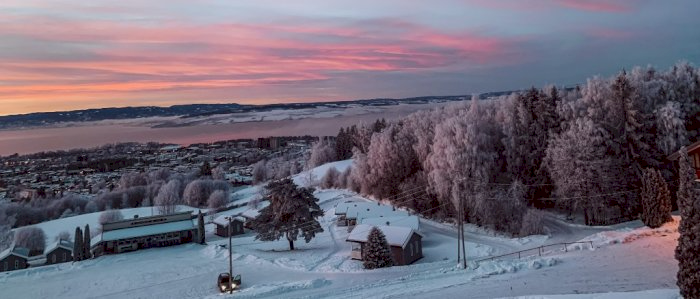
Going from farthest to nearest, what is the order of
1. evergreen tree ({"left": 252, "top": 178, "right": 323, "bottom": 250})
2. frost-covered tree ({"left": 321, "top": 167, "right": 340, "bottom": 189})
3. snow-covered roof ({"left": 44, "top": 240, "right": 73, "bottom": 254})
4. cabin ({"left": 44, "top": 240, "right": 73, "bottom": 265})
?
frost-covered tree ({"left": 321, "top": 167, "right": 340, "bottom": 189}) → snow-covered roof ({"left": 44, "top": 240, "right": 73, "bottom": 254}) → cabin ({"left": 44, "top": 240, "right": 73, "bottom": 265}) → evergreen tree ({"left": 252, "top": 178, "right": 323, "bottom": 250})

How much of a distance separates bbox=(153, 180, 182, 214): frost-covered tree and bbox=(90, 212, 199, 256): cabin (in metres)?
28.6

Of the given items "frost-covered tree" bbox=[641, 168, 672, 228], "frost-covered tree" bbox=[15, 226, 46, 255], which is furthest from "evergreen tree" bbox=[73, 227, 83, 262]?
"frost-covered tree" bbox=[641, 168, 672, 228]

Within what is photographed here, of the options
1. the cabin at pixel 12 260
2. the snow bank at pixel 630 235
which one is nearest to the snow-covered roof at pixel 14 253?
the cabin at pixel 12 260

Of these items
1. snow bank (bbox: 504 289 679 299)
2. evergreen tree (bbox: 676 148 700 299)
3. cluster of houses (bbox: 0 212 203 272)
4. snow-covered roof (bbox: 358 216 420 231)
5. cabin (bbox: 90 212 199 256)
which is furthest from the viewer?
cabin (bbox: 90 212 199 256)

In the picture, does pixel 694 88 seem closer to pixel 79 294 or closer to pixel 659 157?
pixel 659 157

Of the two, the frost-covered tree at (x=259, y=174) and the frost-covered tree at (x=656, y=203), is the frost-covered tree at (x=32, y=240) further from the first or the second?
the frost-covered tree at (x=656, y=203)

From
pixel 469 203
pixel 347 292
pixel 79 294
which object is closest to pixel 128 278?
pixel 79 294

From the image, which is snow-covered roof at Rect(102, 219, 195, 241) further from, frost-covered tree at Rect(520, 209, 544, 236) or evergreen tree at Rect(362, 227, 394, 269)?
frost-covered tree at Rect(520, 209, 544, 236)

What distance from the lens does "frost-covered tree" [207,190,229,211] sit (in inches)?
3652

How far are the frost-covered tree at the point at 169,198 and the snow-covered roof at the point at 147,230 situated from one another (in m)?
29.3

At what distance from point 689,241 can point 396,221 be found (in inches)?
1140

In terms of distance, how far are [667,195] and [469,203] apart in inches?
662

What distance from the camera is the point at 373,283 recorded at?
83.1ft

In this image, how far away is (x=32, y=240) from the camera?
215ft
